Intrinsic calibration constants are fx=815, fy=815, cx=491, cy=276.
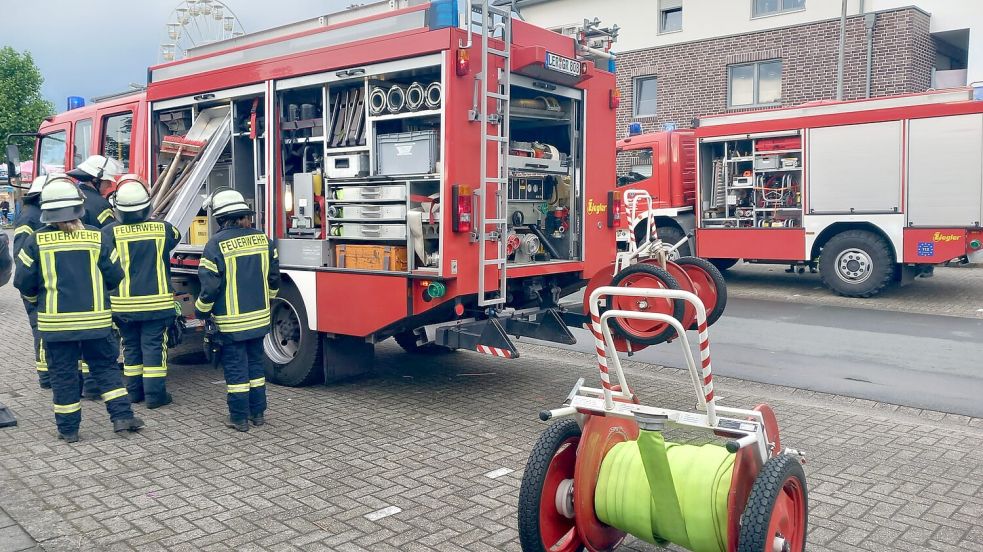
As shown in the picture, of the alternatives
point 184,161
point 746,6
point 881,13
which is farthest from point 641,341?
point 746,6

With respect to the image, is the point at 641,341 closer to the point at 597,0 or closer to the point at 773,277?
the point at 773,277

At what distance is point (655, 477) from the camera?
320cm

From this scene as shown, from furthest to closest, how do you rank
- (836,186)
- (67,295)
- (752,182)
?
1. (752,182)
2. (836,186)
3. (67,295)

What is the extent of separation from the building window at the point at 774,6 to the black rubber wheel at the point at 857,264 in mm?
8938

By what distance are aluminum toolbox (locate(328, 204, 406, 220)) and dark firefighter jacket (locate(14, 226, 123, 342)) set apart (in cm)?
180

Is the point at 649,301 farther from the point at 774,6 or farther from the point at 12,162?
the point at 774,6

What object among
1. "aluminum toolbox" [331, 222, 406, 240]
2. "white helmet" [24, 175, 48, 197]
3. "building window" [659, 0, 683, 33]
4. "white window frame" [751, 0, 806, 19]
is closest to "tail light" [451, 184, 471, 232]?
"aluminum toolbox" [331, 222, 406, 240]

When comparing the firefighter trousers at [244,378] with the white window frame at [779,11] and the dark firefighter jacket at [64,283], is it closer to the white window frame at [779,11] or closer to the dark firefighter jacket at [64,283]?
the dark firefighter jacket at [64,283]

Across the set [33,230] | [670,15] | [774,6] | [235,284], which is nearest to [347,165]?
[235,284]

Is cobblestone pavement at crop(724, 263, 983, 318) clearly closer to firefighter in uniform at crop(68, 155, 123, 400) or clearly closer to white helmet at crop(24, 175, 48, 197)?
firefighter in uniform at crop(68, 155, 123, 400)

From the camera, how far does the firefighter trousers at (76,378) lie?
536cm

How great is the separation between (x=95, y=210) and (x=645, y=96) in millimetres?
17436

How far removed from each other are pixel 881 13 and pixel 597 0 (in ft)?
25.3

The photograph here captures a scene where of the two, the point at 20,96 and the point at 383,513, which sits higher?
the point at 20,96
